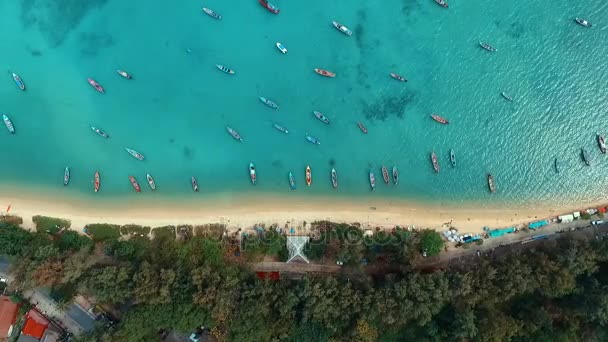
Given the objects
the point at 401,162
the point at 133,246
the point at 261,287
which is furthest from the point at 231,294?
the point at 401,162

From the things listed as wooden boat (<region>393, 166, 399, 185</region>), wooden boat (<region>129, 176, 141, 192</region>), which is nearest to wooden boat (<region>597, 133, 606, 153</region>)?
wooden boat (<region>393, 166, 399, 185</region>)

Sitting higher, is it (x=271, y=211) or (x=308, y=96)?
(x=308, y=96)

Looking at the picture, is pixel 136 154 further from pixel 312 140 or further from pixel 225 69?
pixel 312 140

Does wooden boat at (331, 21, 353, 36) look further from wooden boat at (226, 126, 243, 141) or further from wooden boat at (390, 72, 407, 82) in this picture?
wooden boat at (226, 126, 243, 141)

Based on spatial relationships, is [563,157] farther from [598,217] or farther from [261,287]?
[261,287]

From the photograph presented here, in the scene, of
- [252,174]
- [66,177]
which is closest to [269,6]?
[252,174]
